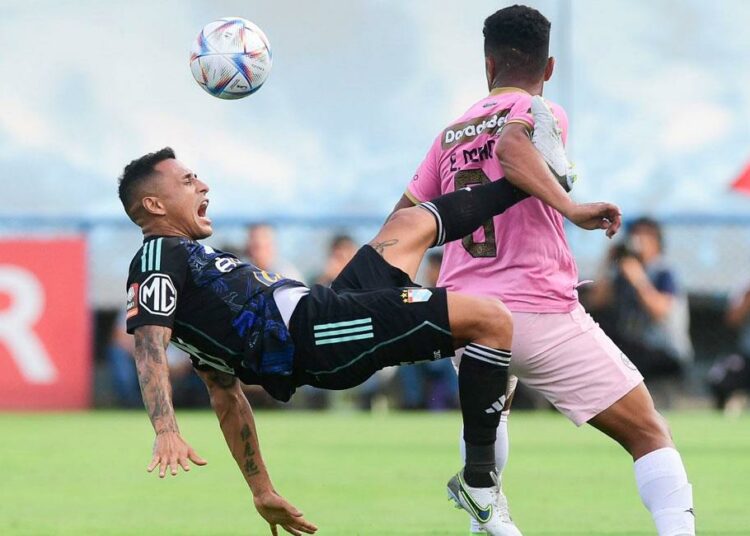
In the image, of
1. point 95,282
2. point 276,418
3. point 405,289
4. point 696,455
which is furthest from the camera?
point 95,282

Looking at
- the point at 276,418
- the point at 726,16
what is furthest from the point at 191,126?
the point at 726,16

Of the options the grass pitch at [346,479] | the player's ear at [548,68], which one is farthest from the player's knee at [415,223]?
the grass pitch at [346,479]

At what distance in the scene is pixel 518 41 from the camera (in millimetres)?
6605

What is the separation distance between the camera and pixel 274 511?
6680mm

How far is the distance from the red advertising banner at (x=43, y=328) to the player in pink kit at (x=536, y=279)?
10.7m

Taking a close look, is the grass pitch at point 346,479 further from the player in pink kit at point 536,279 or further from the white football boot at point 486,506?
the player in pink kit at point 536,279

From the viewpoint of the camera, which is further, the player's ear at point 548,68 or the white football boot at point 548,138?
the player's ear at point 548,68

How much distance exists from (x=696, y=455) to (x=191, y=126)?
920 cm

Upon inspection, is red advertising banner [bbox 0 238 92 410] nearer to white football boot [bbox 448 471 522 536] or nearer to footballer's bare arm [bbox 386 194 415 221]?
footballer's bare arm [bbox 386 194 415 221]

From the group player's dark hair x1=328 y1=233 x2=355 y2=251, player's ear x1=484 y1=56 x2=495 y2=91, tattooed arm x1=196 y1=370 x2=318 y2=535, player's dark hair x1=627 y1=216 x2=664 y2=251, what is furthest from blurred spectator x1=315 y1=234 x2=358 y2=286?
player's ear x1=484 y1=56 x2=495 y2=91

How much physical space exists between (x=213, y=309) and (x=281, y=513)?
1011 mm

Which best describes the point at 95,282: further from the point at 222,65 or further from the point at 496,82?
the point at 496,82

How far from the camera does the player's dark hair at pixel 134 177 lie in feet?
21.8

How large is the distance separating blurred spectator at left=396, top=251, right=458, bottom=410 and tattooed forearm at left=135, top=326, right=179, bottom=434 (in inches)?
413
